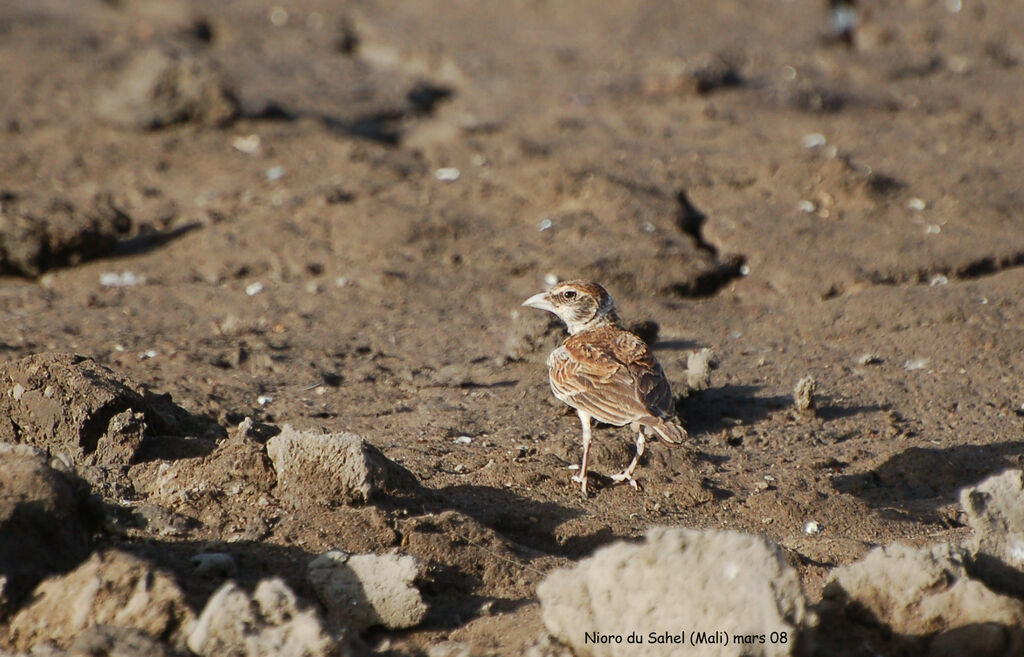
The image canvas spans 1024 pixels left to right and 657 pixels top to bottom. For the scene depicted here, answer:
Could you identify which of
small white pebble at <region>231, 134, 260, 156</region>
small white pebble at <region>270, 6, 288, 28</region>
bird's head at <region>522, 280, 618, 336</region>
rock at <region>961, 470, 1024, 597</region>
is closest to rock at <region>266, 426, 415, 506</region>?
bird's head at <region>522, 280, 618, 336</region>

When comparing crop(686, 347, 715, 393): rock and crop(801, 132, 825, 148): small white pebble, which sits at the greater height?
crop(686, 347, 715, 393): rock

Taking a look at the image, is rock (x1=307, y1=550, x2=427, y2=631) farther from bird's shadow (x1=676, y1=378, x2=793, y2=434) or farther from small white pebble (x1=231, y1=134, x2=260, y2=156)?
small white pebble (x1=231, y1=134, x2=260, y2=156)

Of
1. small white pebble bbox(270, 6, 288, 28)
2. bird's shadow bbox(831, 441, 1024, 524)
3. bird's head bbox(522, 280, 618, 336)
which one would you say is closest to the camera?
bird's shadow bbox(831, 441, 1024, 524)

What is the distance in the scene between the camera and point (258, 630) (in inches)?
123

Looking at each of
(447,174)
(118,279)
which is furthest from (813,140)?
(118,279)

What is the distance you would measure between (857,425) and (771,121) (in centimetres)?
528

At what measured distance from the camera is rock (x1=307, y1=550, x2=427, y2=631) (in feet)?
11.6

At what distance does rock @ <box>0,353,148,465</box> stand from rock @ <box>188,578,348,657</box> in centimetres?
159

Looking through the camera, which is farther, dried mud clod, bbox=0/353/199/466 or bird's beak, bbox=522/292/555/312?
bird's beak, bbox=522/292/555/312

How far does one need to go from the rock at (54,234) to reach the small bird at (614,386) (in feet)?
12.9

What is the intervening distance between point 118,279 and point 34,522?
434 cm

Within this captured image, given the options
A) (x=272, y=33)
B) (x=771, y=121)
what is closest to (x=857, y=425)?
(x=771, y=121)

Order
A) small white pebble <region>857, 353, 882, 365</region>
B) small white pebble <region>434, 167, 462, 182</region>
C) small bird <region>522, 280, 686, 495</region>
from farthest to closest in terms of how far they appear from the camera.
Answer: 1. small white pebble <region>434, 167, 462, 182</region>
2. small white pebble <region>857, 353, 882, 365</region>
3. small bird <region>522, 280, 686, 495</region>

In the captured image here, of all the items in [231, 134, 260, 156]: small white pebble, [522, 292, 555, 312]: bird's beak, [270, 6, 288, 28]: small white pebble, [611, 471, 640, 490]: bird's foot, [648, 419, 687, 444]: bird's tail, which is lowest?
[270, 6, 288, 28]: small white pebble
